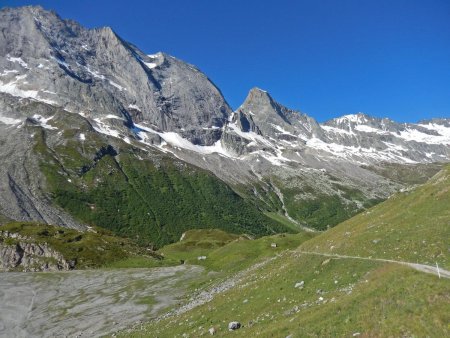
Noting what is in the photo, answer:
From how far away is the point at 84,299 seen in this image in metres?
90.8

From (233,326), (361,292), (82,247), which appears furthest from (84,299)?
(361,292)

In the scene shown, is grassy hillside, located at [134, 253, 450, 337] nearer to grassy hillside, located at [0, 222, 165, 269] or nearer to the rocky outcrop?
grassy hillside, located at [0, 222, 165, 269]

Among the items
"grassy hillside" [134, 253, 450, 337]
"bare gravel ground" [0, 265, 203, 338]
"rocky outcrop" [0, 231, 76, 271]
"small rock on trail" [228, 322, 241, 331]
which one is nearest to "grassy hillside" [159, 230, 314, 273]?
"bare gravel ground" [0, 265, 203, 338]

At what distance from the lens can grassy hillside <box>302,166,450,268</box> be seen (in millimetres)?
39688

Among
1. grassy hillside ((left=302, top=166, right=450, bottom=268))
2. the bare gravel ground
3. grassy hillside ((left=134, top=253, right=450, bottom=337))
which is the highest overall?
grassy hillside ((left=302, top=166, right=450, bottom=268))

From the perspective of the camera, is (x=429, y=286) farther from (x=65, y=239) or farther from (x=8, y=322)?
(x=65, y=239)

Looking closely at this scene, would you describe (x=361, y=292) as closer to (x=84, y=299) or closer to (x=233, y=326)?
(x=233, y=326)

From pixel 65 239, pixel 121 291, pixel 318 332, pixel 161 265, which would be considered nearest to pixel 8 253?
pixel 65 239

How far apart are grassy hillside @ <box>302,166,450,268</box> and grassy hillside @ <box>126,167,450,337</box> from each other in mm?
103

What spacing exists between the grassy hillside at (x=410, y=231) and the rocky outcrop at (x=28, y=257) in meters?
109

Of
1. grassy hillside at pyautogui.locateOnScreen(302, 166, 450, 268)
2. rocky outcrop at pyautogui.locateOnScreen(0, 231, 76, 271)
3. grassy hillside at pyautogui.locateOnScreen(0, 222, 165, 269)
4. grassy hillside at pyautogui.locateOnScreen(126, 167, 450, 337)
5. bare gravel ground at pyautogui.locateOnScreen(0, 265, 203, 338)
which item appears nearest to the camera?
grassy hillside at pyautogui.locateOnScreen(126, 167, 450, 337)

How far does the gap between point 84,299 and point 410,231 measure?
7173 centimetres

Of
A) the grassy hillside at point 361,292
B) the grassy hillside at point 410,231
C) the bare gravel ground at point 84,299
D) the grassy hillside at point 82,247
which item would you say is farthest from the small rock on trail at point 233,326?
the grassy hillside at point 82,247

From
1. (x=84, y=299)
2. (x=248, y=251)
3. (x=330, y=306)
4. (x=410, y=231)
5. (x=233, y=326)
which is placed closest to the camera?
(x=330, y=306)
